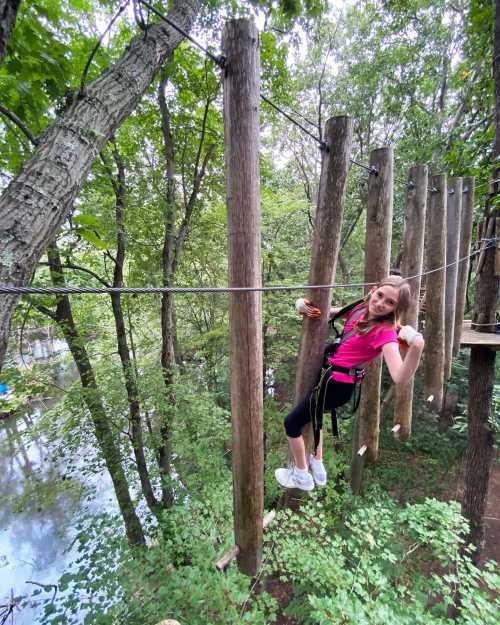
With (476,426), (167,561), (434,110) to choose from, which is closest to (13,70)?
(167,561)

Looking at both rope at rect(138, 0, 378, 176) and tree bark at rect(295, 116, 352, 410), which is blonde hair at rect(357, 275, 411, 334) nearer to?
tree bark at rect(295, 116, 352, 410)

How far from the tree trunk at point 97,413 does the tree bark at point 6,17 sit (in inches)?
138

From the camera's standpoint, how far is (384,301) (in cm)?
169

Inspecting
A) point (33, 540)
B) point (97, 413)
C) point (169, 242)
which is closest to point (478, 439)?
point (169, 242)

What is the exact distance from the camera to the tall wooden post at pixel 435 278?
2918mm

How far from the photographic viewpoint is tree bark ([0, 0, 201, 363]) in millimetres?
1192

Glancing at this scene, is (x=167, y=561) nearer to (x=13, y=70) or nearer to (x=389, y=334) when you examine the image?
(x=389, y=334)

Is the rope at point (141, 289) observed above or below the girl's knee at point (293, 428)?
above

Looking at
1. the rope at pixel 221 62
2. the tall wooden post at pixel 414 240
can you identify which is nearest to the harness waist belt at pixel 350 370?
the tall wooden post at pixel 414 240

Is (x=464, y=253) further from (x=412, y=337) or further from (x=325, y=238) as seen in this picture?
(x=412, y=337)

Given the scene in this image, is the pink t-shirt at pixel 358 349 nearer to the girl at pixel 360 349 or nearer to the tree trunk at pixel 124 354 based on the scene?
the girl at pixel 360 349

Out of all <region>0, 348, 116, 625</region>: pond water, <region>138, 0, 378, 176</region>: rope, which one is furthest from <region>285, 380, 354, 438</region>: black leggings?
<region>0, 348, 116, 625</region>: pond water

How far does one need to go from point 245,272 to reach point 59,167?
3.56ft

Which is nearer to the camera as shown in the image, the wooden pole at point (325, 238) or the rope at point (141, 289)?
the rope at point (141, 289)
